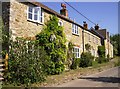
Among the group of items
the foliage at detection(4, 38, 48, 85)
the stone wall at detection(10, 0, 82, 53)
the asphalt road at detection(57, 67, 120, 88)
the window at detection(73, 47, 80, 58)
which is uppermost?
the stone wall at detection(10, 0, 82, 53)

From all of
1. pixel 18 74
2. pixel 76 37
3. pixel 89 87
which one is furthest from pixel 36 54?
pixel 76 37

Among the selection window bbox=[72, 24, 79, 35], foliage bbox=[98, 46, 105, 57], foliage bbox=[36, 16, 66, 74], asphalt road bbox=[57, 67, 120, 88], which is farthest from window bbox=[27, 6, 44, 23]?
foliage bbox=[98, 46, 105, 57]

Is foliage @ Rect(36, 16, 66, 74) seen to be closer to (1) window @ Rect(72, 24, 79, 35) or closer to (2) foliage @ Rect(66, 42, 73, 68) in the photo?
(2) foliage @ Rect(66, 42, 73, 68)

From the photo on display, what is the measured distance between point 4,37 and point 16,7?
9.51 ft

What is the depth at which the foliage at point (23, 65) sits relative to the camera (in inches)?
539

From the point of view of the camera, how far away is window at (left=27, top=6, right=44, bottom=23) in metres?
18.3

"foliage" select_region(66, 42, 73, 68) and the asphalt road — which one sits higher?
"foliage" select_region(66, 42, 73, 68)

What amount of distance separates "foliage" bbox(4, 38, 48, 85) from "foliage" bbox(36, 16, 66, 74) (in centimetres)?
334

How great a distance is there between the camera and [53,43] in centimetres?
1920

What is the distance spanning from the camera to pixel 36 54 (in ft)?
49.3

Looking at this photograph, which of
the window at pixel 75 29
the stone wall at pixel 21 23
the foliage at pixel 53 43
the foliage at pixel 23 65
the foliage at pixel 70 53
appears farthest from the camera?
the window at pixel 75 29

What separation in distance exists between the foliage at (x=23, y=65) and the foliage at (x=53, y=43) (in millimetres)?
3340

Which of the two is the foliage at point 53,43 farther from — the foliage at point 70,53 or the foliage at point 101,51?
the foliage at point 101,51

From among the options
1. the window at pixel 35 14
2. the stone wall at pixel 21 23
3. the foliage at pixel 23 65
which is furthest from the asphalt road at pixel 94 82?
the window at pixel 35 14
